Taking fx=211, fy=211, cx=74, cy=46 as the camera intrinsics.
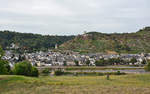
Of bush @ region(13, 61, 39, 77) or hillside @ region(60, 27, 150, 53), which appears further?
hillside @ region(60, 27, 150, 53)

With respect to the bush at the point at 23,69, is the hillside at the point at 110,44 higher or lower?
higher

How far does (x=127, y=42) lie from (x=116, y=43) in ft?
29.3

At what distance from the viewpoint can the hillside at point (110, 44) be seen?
15574 centimetres

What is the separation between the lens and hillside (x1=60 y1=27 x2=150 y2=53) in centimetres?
15574

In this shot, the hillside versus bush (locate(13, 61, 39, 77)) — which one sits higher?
the hillside

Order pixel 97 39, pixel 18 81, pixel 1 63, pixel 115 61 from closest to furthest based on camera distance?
pixel 18 81 < pixel 1 63 < pixel 115 61 < pixel 97 39

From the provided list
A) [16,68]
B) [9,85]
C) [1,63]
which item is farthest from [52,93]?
[16,68]

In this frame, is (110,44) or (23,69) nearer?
(23,69)

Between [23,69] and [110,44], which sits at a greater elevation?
[110,44]

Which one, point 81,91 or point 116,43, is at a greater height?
point 116,43

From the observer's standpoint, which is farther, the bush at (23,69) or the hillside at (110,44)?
the hillside at (110,44)

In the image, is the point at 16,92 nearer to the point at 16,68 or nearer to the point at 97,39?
the point at 16,68

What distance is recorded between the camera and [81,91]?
23375mm

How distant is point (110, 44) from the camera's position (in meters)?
A: 168
